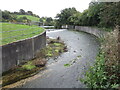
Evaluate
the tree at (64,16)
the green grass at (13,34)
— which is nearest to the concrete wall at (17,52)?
the green grass at (13,34)

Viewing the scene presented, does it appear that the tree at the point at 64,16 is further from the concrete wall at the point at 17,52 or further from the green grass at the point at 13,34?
the concrete wall at the point at 17,52

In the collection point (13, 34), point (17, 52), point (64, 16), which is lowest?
point (17, 52)

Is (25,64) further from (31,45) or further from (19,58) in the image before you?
(31,45)

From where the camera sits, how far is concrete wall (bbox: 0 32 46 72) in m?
6.36

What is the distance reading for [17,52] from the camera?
289 inches

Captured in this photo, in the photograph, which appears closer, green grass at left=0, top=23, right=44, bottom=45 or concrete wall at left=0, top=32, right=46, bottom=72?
concrete wall at left=0, top=32, right=46, bottom=72

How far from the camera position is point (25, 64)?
300 inches

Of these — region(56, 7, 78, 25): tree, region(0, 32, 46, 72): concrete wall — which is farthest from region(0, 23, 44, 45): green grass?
region(56, 7, 78, 25): tree

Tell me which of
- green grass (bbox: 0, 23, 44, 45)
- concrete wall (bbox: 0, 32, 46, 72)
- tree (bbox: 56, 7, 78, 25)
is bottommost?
concrete wall (bbox: 0, 32, 46, 72)

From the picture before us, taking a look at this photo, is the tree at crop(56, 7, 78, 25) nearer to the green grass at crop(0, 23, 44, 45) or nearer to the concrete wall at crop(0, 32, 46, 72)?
the green grass at crop(0, 23, 44, 45)

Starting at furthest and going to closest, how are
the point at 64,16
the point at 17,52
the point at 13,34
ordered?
the point at 64,16 < the point at 13,34 < the point at 17,52

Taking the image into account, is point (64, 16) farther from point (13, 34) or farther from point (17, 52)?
point (17, 52)

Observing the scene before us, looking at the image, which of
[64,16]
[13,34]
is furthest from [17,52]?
[64,16]

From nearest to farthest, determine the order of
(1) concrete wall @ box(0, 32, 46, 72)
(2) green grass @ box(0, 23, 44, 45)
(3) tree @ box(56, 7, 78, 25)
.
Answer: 1. (1) concrete wall @ box(0, 32, 46, 72)
2. (2) green grass @ box(0, 23, 44, 45)
3. (3) tree @ box(56, 7, 78, 25)
